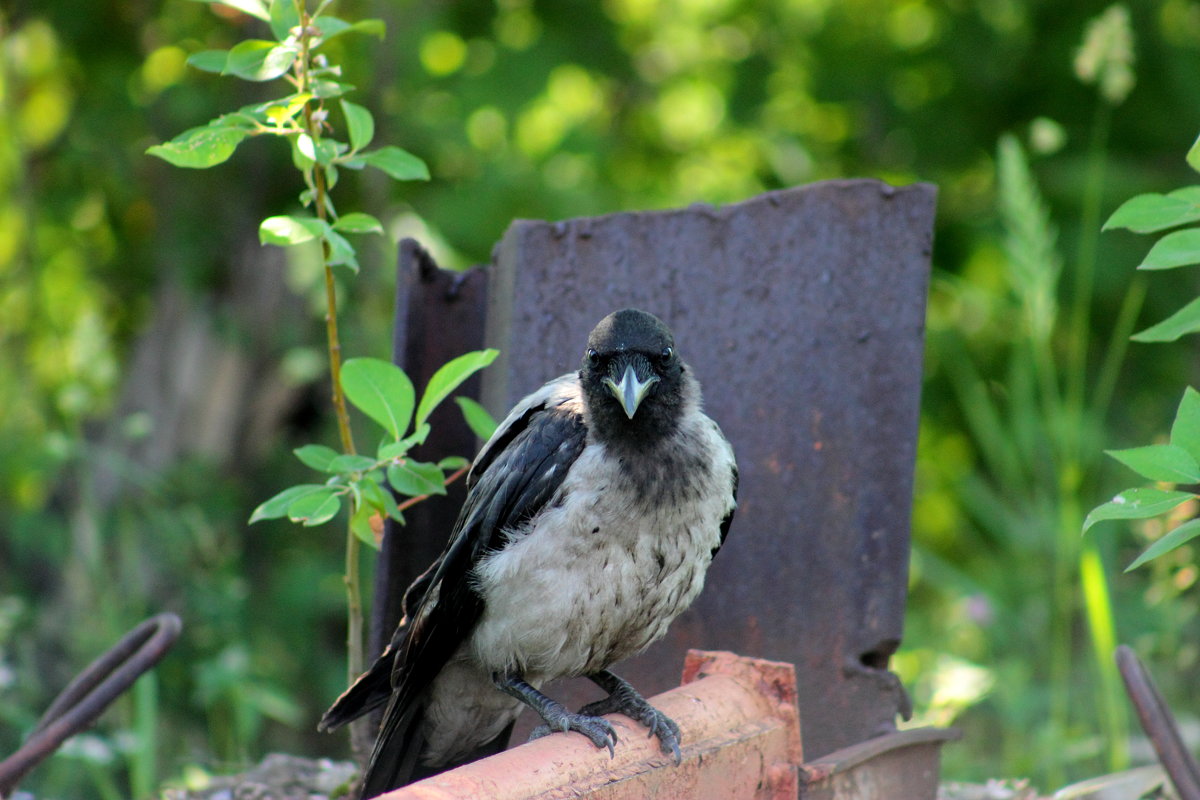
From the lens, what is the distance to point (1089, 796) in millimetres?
2938

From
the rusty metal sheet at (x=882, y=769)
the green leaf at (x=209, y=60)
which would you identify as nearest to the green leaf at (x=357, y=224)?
the green leaf at (x=209, y=60)

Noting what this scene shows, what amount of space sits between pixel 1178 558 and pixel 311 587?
3.49 metres

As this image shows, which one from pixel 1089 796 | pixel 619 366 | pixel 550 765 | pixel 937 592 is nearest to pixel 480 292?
pixel 619 366

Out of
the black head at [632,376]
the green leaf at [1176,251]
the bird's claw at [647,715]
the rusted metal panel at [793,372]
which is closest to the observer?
the green leaf at [1176,251]

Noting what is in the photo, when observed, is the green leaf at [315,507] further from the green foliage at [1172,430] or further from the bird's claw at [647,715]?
the green foliage at [1172,430]

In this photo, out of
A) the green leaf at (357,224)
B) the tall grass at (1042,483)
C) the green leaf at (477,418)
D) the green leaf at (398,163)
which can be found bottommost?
the tall grass at (1042,483)

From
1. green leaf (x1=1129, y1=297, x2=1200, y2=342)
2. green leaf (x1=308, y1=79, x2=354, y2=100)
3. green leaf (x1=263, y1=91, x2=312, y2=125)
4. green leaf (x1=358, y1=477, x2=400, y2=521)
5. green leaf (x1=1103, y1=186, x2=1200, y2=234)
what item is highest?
green leaf (x1=308, y1=79, x2=354, y2=100)

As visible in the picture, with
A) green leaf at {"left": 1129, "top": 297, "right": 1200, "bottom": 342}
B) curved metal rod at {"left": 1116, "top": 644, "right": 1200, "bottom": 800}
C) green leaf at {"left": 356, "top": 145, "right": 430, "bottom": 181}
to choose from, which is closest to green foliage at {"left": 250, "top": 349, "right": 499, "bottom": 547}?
green leaf at {"left": 356, "top": 145, "right": 430, "bottom": 181}

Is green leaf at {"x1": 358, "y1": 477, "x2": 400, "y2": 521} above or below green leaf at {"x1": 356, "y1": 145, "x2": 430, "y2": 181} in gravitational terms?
below

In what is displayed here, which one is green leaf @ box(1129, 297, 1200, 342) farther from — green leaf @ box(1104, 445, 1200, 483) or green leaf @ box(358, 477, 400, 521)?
green leaf @ box(358, 477, 400, 521)

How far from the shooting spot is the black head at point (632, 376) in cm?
235

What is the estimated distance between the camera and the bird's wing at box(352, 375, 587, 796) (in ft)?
7.89

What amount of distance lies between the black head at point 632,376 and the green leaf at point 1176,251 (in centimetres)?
92

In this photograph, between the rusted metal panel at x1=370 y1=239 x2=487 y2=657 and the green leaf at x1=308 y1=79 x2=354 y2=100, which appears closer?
the green leaf at x1=308 y1=79 x2=354 y2=100
